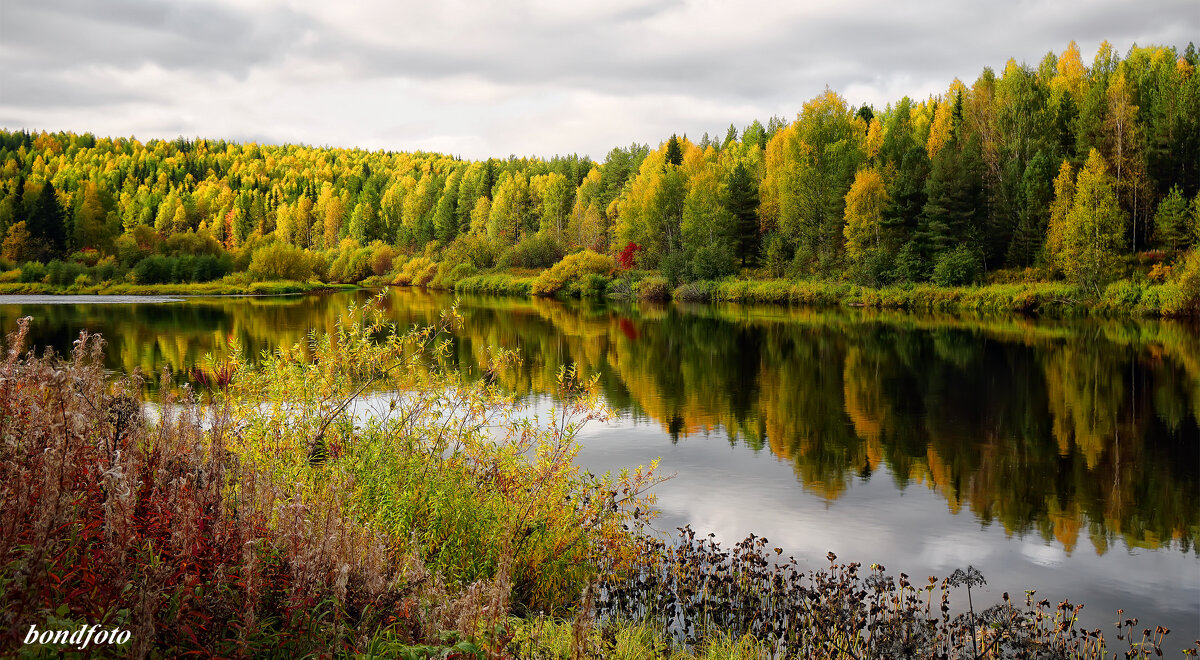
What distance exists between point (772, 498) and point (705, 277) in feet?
171

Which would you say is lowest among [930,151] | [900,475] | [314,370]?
[900,475]

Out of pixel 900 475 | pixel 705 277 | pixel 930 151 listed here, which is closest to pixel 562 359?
pixel 900 475

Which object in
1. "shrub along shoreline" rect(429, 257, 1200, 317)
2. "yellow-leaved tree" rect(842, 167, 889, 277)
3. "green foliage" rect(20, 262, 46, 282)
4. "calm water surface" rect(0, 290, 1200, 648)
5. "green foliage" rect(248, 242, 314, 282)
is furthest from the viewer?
"green foliage" rect(248, 242, 314, 282)

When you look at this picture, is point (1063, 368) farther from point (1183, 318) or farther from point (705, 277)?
point (705, 277)

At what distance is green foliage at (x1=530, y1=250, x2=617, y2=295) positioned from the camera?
238 ft

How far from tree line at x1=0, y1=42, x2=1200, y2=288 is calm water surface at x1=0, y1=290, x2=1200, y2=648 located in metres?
14.3

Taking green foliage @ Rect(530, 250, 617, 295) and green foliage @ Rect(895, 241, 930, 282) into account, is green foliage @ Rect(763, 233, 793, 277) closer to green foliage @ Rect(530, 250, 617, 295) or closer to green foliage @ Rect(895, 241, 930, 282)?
green foliage @ Rect(895, 241, 930, 282)

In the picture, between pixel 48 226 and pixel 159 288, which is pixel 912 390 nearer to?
pixel 159 288

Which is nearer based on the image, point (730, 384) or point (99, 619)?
point (99, 619)

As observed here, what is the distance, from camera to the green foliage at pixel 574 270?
7262 cm

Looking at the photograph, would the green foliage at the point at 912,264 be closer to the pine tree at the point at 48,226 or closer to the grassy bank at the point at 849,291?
the grassy bank at the point at 849,291

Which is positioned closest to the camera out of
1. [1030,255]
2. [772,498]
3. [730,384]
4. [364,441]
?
[364,441]

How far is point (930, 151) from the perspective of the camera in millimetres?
66688

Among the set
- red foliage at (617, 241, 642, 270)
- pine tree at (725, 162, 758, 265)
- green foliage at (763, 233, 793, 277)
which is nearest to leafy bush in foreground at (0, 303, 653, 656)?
green foliage at (763, 233, 793, 277)
